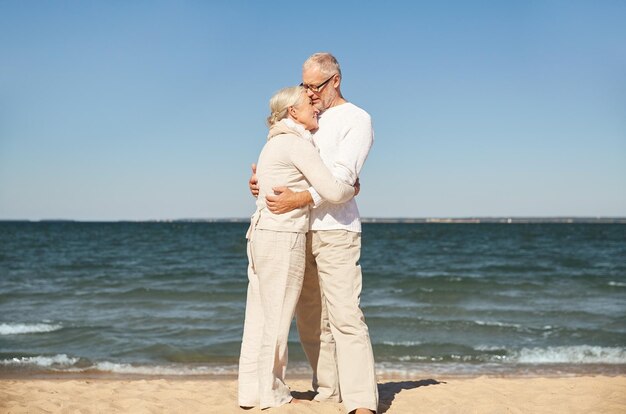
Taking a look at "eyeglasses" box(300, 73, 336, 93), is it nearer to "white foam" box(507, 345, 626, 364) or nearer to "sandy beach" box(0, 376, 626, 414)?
"sandy beach" box(0, 376, 626, 414)

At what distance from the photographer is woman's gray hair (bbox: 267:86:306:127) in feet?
13.2

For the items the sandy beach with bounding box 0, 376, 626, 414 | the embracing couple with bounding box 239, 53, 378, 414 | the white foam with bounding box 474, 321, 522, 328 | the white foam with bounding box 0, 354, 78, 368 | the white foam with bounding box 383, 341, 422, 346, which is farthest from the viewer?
the white foam with bounding box 474, 321, 522, 328

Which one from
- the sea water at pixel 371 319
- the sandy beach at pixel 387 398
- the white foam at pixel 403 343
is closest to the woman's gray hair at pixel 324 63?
the sandy beach at pixel 387 398

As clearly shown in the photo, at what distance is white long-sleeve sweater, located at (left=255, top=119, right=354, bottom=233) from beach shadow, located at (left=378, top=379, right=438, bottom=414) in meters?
1.58

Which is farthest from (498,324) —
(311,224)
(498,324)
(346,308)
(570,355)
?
(311,224)

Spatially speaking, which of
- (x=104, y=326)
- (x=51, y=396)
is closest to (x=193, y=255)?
(x=104, y=326)

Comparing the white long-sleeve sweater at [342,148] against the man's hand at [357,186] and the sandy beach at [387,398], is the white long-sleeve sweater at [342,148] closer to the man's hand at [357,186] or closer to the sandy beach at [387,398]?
the man's hand at [357,186]

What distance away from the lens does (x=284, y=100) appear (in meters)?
4.04

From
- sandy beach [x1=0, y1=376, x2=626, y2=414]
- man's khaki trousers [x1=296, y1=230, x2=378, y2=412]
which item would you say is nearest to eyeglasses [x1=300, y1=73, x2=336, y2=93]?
man's khaki trousers [x1=296, y1=230, x2=378, y2=412]

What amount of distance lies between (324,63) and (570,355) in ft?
21.2

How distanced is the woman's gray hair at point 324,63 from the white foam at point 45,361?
580cm

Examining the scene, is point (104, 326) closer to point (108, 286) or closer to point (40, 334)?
point (40, 334)

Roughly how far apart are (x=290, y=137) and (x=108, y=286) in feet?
44.8

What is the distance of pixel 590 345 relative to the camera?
9664 mm
